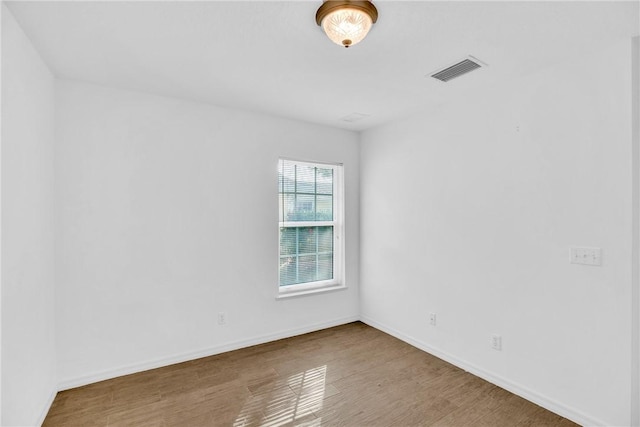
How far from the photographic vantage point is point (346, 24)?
5.39 feet

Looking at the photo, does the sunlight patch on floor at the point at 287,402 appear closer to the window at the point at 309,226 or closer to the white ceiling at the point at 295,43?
the window at the point at 309,226

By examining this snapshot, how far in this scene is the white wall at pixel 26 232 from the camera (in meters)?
1.69

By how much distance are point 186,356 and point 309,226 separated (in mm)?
1854

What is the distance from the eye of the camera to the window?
370 centimetres

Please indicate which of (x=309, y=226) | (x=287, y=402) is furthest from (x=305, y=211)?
(x=287, y=402)

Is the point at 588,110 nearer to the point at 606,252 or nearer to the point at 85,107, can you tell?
the point at 606,252

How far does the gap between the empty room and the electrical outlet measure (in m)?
0.02

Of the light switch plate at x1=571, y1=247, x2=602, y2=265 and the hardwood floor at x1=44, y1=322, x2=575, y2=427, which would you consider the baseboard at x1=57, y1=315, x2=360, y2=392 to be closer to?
the hardwood floor at x1=44, y1=322, x2=575, y2=427

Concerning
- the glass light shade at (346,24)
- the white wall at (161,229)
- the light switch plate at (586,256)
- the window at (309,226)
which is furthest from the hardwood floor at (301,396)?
the glass light shade at (346,24)

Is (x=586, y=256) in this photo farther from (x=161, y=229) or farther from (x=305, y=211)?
(x=161, y=229)

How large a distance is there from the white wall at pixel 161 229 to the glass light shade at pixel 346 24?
6.02 ft

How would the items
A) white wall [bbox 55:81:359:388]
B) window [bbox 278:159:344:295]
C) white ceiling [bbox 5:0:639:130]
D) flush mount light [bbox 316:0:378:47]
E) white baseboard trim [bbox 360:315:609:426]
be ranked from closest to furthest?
flush mount light [bbox 316:0:378:47] < white ceiling [bbox 5:0:639:130] < white baseboard trim [bbox 360:315:609:426] < white wall [bbox 55:81:359:388] < window [bbox 278:159:344:295]

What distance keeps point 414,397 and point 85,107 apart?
3.46 meters

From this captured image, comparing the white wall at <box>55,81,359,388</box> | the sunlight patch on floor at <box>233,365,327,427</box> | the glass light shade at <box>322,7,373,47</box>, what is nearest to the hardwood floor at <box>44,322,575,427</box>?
the sunlight patch on floor at <box>233,365,327,427</box>
